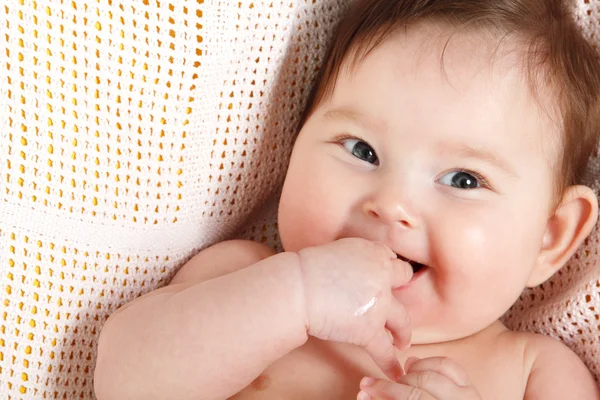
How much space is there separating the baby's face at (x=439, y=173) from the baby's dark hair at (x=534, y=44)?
36mm

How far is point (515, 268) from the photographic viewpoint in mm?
1256

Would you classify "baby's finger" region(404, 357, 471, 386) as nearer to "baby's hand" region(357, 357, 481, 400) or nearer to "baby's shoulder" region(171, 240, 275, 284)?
"baby's hand" region(357, 357, 481, 400)

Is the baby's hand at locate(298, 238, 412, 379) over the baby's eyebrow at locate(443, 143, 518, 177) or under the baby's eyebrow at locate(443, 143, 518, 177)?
under

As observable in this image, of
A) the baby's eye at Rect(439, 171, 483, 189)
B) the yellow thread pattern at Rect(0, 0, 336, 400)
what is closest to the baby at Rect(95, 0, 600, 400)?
the baby's eye at Rect(439, 171, 483, 189)

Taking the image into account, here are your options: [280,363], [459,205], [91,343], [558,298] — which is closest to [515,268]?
[459,205]

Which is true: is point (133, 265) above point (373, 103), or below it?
below

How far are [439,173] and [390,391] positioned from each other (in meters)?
0.36

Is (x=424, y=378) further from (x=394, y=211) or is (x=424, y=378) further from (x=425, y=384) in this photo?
(x=394, y=211)

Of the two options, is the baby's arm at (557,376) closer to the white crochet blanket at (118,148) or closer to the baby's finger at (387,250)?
the white crochet blanket at (118,148)

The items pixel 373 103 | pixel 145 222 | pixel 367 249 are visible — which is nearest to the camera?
pixel 367 249

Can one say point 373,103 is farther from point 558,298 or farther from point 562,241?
point 558,298

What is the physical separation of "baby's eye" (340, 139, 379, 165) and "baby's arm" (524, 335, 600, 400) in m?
0.52

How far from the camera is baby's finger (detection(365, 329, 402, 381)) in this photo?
1.11 metres

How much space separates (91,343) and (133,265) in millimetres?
162
